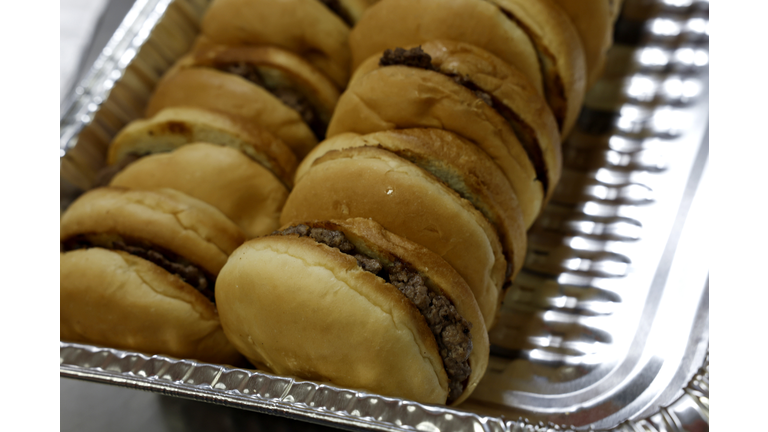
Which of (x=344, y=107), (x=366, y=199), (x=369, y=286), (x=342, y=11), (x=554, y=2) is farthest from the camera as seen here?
(x=342, y=11)

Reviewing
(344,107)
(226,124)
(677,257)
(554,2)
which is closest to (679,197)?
(677,257)

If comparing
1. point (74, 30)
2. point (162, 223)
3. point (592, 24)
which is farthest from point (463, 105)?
point (74, 30)

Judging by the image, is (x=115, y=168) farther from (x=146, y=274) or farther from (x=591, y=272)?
(x=591, y=272)

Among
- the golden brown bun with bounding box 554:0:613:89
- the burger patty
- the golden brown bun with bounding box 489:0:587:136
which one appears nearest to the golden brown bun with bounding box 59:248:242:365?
the burger patty

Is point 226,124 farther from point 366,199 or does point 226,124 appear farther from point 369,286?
point 369,286

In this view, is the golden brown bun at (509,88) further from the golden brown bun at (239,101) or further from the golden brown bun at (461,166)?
the golden brown bun at (239,101)

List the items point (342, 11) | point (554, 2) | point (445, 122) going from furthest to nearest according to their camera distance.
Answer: point (342, 11), point (554, 2), point (445, 122)

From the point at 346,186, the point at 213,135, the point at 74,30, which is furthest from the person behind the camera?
the point at 74,30

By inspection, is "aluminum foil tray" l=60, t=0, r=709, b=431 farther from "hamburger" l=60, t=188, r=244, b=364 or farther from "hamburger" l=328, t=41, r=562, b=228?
"hamburger" l=328, t=41, r=562, b=228

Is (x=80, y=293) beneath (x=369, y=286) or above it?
beneath
